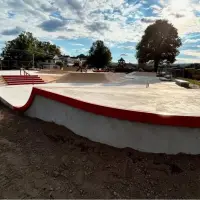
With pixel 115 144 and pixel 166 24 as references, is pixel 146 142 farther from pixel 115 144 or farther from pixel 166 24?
pixel 166 24

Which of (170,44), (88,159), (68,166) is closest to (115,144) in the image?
(88,159)

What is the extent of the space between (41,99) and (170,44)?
29.3 meters

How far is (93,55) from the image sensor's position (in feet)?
139

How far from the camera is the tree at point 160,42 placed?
2986cm

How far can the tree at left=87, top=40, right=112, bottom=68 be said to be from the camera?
4184 centimetres

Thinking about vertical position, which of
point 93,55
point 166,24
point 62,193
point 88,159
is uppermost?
point 166,24

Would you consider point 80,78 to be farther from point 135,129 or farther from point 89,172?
point 89,172

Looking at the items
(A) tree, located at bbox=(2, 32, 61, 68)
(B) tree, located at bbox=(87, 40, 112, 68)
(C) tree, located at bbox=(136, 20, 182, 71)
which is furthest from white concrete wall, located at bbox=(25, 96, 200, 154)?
(A) tree, located at bbox=(2, 32, 61, 68)

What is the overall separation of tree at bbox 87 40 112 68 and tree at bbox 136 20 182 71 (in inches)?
479

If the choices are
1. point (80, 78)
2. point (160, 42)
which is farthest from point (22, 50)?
point (80, 78)

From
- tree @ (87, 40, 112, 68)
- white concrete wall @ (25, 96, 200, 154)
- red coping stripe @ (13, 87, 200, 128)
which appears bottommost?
white concrete wall @ (25, 96, 200, 154)

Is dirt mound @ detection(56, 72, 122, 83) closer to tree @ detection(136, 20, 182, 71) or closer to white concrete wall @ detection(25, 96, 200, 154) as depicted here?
white concrete wall @ detection(25, 96, 200, 154)

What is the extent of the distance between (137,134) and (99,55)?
40041 millimetres

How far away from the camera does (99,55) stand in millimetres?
41938
